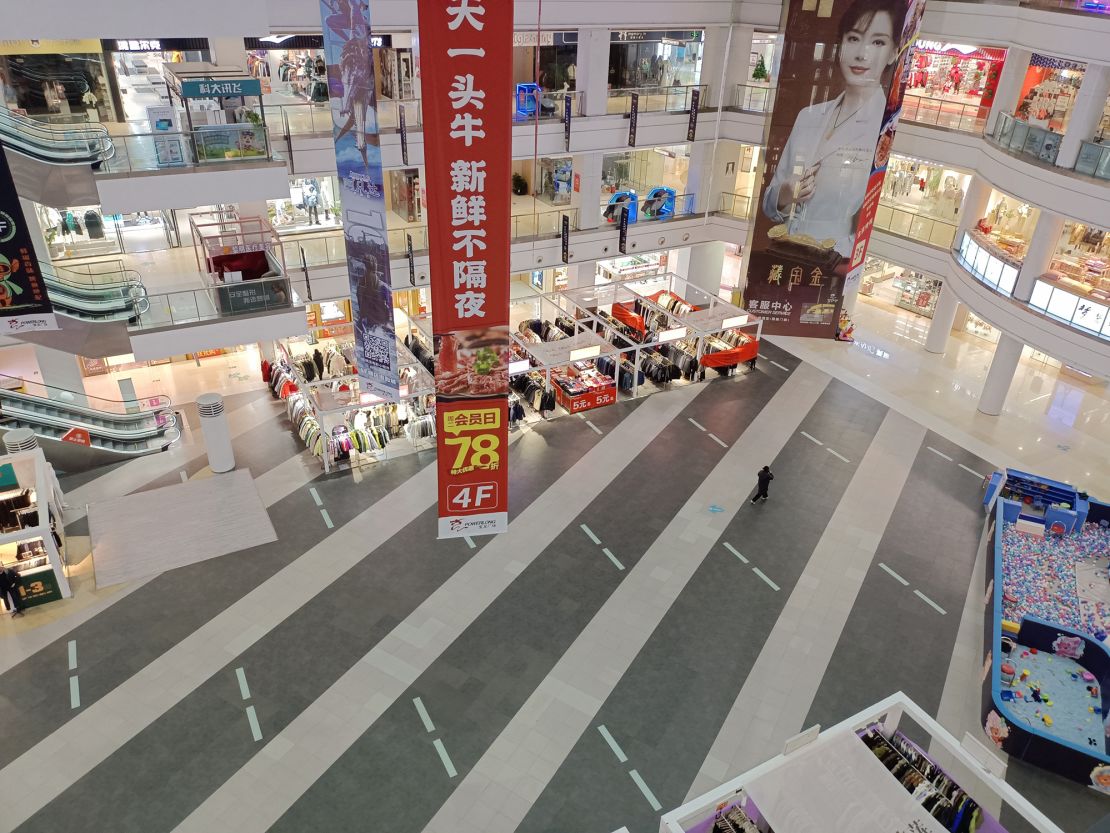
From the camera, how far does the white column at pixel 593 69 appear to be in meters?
20.6

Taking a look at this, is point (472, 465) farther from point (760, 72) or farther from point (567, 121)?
point (760, 72)

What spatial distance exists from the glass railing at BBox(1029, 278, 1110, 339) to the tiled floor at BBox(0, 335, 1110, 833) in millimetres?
3631

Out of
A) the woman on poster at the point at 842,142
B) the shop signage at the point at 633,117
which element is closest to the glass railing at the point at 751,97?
the shop signage at the point at 633,117

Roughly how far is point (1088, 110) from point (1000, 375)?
21.0ft

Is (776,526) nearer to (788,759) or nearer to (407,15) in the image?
(788,759)

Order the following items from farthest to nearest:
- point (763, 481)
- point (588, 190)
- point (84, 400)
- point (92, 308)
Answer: point (588, 190) < point (763, 481) < point (84, 400) < point (92, 308)

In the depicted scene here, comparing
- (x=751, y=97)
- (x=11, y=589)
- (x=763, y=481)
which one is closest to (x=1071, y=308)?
(x=763, y=481)

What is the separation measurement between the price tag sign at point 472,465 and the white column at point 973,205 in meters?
18.1

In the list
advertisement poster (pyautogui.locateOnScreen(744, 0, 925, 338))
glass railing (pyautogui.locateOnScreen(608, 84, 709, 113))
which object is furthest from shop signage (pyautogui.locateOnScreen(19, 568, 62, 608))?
glass railing (pyautogui.locateOnScreen(608, 84, 709, 113))

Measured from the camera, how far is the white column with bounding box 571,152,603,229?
22.4 m

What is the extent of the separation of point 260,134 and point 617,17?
10.1 meters

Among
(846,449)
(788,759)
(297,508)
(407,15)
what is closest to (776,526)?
Result: (846,449)

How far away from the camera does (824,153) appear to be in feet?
60.5

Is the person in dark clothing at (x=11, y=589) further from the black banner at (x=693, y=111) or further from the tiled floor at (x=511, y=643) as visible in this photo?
the black banner at (x=693, y=111)
